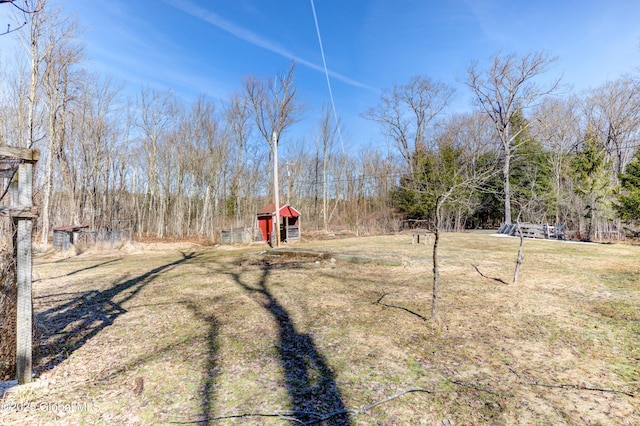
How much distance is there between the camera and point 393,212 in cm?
2770

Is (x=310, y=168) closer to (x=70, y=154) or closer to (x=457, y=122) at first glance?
(x=457, y=122)

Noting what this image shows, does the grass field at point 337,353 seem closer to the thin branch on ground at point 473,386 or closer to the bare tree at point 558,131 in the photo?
the thin branch on ground at point 473,386

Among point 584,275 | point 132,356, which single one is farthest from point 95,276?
point 584,275

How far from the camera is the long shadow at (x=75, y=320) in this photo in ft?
12.5

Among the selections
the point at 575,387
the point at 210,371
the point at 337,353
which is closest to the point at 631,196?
the point at 575,387

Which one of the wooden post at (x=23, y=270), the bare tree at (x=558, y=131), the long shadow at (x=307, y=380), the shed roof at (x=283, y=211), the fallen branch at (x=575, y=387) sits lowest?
the long shadow at (x=307, y=380)

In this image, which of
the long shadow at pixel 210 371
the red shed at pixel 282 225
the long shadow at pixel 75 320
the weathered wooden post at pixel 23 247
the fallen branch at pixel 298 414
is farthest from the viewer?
the red shed at pixel 282 225

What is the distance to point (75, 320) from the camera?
5074 mm

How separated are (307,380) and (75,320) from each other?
173 inches

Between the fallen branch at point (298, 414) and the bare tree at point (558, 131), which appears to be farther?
the bare tree at point (558, 131)

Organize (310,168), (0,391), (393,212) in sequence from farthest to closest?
(310,168) < (393,212) < (0,391)

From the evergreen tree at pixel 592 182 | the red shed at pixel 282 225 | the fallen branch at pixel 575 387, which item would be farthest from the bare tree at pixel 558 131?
the fallen branch at pixel 575 387

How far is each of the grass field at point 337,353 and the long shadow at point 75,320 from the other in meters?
0.03

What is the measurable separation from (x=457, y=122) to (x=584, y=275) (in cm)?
2686
